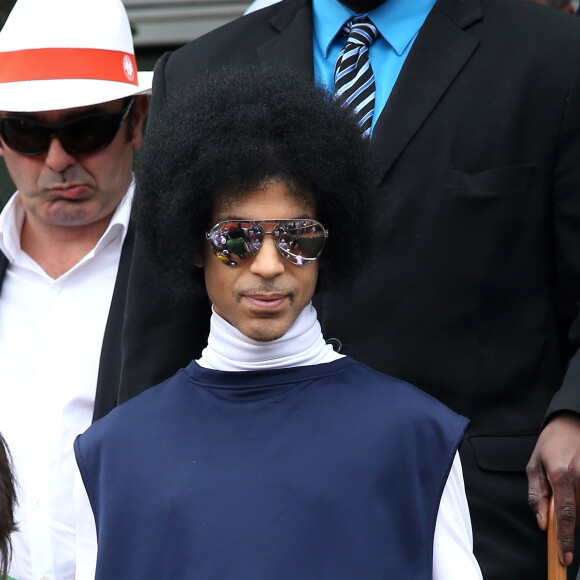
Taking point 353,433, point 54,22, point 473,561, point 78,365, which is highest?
point 54,22

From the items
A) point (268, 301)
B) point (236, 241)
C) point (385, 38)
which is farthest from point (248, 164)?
point (385, 38)

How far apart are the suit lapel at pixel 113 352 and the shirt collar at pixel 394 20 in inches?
39.7

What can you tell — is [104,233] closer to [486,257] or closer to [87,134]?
[87,134]

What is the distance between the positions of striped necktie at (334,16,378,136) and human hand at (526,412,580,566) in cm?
79

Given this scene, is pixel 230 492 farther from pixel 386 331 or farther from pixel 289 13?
pixel 289 13

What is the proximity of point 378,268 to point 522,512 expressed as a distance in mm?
620

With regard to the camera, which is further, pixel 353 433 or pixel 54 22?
pixel 54 22

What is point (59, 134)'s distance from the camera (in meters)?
4.56

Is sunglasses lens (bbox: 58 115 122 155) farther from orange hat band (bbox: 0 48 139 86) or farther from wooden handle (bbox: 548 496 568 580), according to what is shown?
wooden handle (bbox: 548 496 568 580)

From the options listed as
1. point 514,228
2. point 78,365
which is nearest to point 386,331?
point 514,228

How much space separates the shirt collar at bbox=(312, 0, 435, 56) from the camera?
3.73 metres

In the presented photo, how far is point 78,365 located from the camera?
175 inches

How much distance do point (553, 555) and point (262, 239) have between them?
87cm

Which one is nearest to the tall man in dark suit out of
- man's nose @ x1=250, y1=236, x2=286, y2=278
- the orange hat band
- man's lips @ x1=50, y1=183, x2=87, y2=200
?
man's nose @ x1=250, y1=236, x2=286, y2=278
